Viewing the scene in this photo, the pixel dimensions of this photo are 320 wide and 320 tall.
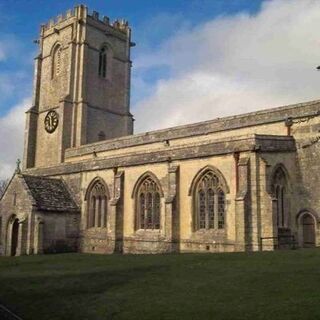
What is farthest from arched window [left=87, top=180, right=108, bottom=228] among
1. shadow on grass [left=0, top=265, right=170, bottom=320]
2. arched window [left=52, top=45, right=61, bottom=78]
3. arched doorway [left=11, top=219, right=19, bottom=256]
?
arched window [left=52, top=45, right=61, bottom=78]

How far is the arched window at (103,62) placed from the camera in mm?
47094

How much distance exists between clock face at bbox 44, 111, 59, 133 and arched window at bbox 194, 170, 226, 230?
22.5 meters

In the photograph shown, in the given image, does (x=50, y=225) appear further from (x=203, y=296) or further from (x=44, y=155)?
(x=203, y=296)

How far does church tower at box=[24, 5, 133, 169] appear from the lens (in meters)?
43.5

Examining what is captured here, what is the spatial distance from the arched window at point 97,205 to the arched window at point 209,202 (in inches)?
315

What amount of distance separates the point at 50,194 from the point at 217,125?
484 inches

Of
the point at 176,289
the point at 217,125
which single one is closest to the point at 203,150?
the point at 217,125

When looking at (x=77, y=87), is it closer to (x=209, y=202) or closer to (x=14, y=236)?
(x=14, y=236)

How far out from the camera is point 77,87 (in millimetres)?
44219

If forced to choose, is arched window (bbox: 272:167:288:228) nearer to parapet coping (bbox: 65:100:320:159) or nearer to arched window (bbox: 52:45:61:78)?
parapet coping (bbox: 65:100:320:159)

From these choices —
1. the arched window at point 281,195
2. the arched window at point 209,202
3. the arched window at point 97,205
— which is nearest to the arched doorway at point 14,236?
the arched window at point 97,205

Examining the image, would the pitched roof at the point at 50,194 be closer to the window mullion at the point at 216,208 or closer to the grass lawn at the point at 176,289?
the grass lawn at the point at 176,289

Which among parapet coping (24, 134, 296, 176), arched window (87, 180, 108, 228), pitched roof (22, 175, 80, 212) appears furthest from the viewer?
arched window (87, 180, 108, 228)

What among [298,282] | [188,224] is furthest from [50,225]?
[298,282]
